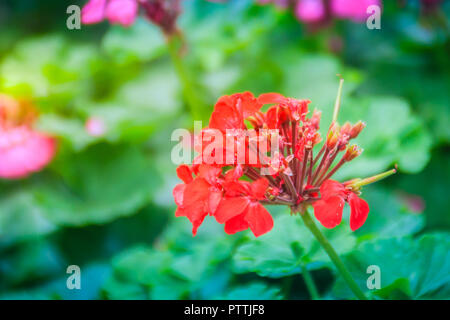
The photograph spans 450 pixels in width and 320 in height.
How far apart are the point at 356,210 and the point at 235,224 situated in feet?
0.42

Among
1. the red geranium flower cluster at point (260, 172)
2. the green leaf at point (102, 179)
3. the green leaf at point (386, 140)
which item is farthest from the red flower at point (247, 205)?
the green leaf at point (102, 179)

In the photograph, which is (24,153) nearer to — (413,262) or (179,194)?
(179,194)

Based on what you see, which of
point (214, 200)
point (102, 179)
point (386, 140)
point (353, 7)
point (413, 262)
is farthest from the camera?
point (102, 179)

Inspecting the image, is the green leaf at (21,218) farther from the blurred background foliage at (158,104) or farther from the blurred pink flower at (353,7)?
the blurred pink flower at (353,7)

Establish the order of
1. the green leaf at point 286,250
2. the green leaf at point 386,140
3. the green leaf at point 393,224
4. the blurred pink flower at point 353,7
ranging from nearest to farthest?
the green leaf at point 286,250, the green leaf at point 393,224, the green leaf at point 386,140, the blurred pink flower at point 353,7

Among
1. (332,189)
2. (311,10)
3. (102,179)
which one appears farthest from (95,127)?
(332,189)

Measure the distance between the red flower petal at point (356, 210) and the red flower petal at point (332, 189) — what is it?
15mm

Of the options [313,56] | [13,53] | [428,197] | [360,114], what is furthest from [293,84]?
[13,53]

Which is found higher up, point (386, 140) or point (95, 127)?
point (95, 127)

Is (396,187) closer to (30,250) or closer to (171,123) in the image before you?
(171,123)

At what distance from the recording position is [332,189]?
18.0 inches

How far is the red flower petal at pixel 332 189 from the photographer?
455mm

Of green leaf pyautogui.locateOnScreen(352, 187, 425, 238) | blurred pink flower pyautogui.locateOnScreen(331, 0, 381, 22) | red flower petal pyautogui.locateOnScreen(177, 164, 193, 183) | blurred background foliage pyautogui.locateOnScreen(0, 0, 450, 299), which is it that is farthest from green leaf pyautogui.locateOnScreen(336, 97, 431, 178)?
red flower petal pyautogui.locateOnScreen(177, 164, 193, 183)

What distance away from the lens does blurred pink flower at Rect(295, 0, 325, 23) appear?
4.10 feet
